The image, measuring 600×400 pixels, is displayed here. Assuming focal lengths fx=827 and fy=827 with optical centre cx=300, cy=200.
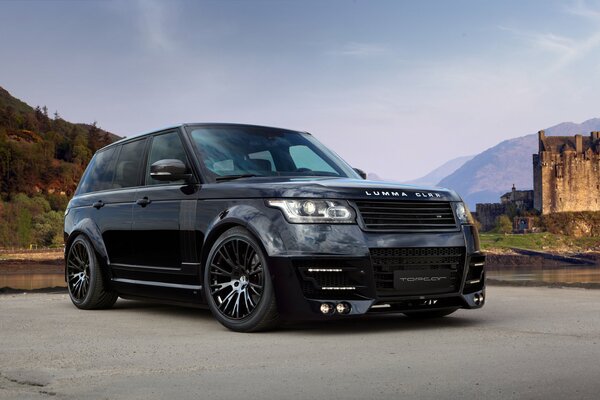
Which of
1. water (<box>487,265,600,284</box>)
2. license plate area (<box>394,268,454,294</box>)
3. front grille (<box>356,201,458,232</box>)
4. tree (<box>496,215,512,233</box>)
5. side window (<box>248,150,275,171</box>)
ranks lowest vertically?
water (<box>487,265,600,284</box>)

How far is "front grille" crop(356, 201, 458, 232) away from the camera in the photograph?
22.7ft

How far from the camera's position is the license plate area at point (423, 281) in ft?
22.8

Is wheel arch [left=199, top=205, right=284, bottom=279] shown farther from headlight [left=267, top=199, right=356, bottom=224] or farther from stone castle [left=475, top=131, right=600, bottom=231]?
stone castle [left=475, top=131, right=600, bottom=231]

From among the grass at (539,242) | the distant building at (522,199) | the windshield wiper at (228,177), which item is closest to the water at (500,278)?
the windshield wiper at (228,177)

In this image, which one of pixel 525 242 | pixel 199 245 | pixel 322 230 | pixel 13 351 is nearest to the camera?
pixel 13 351

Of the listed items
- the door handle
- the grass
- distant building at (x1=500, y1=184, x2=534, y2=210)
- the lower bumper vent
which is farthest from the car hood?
distant building at (x1=500, y1=184, x2=534, y2=210)

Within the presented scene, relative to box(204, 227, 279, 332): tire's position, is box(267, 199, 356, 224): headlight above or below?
above

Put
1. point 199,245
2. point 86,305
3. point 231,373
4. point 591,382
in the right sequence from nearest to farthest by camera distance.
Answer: point 591,382, point 231,373, point 199,245, point 86,305

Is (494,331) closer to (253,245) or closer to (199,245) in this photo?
(253,245)

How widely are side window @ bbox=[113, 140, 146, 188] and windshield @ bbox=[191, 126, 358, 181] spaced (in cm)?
111

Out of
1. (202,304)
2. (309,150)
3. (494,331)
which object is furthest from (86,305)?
(494,331)

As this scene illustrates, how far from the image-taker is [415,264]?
7.04 metres

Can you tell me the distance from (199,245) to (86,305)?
106 inches

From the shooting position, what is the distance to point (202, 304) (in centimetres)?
768
